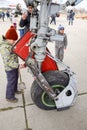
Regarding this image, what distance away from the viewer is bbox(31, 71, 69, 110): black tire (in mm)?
3629

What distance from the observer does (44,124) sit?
344 centimetres

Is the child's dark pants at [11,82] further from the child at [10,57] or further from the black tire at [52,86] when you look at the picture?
the black tire at [52,86]

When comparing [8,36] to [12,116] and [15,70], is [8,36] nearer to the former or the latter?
[15,70]

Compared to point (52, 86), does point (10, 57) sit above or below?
above

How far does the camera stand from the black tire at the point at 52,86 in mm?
3629

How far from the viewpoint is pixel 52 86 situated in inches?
143

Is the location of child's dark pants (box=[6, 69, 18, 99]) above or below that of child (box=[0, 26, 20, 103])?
below

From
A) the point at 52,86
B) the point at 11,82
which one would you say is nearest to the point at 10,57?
the point at 11,82

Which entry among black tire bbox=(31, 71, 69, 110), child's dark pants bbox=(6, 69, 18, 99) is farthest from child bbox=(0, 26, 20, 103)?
black tire bbox=(31, 71, 69, 110)

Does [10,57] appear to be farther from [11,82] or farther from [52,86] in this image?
[52,86]

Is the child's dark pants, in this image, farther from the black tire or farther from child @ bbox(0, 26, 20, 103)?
the black tire

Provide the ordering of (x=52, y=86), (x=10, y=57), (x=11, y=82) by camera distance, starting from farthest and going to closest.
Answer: (x=11, y=82), (x=10, y=57), (x=52, y=86)

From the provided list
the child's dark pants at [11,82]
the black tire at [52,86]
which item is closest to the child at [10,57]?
the child's dark pants at [11,82]

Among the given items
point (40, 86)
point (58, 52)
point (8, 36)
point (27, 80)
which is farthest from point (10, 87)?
point (58, 52)
